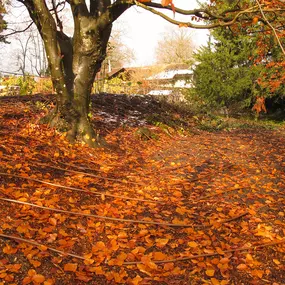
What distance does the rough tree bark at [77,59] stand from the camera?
18.1 ft

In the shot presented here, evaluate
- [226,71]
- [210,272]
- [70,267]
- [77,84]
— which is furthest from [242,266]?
[226,71]

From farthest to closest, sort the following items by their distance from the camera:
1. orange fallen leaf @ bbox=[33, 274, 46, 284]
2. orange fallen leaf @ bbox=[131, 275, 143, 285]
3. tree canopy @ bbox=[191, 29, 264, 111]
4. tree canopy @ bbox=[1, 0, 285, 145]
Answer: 1. tree canopy @ bbox=[191, 29, 264, 111]
2. tree canopy @ bbox=[1, 0, 285, 145]
3. orange fallen leaf @ bbox=[131, 275, 143, 285]
4. orange fallen leaf @ bbox=[33, 274, 46, 284]

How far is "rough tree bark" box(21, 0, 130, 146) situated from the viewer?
5.53m

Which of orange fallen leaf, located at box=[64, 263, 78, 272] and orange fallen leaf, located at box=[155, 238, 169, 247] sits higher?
orange fallen leaf, located at box=[64, 263, 78, 272]

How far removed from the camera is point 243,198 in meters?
4.48

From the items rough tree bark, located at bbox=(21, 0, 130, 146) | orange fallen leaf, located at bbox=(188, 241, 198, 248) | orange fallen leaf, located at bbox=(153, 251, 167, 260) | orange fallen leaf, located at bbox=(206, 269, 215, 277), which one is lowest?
orange fallen leaf, located at bbox=(206, 269, 215, 277)

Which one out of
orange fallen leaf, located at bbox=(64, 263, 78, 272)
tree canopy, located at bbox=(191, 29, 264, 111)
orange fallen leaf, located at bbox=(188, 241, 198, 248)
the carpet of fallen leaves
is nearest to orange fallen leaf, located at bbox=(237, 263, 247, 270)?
the carpet of fallen leaves

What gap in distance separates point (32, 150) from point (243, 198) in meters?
3.62

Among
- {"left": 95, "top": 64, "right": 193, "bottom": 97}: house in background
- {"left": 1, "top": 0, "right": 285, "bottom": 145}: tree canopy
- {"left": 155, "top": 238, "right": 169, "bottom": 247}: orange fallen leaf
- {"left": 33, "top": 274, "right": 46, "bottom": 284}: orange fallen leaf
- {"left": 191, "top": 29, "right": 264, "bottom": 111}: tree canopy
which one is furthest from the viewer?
{"left": 95, "top": 64, "right": 193, "bottom": 97}: house in background

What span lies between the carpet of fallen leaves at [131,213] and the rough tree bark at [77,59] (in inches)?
17.0

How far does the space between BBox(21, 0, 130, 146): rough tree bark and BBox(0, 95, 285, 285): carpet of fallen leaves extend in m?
0.43

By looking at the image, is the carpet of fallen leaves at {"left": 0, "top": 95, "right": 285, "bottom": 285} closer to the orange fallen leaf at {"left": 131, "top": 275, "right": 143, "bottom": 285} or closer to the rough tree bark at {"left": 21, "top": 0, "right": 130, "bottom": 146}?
the orange fallen leaf at {"left": 131, "top": 275, "right": 143, "bottom": 285}

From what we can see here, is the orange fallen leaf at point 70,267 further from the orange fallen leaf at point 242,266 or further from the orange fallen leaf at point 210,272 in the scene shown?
the orange fallen leaf at point 242,266

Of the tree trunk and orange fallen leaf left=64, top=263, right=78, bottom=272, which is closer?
orange fallen leaf left=64, top=263, right=78, bottom=272
